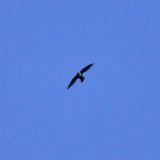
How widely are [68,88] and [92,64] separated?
2.28 m

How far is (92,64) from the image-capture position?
247 ft

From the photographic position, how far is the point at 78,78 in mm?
75812

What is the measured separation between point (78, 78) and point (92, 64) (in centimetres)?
141

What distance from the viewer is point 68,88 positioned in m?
75.8

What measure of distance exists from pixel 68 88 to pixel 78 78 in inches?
36.6
